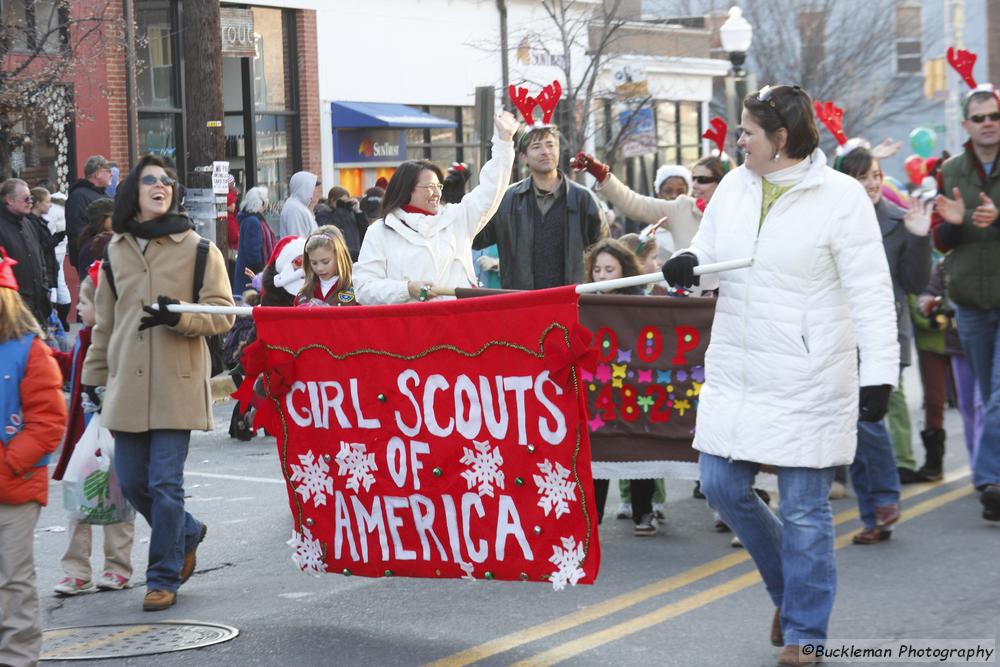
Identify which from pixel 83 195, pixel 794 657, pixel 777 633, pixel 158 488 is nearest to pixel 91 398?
pixel 158 488

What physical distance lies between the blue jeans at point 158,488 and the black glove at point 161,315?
55 cm

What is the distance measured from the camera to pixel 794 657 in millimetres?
5523

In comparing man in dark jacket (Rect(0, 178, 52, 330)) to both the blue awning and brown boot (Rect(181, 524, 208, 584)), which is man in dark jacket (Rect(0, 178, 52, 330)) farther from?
the blue awning

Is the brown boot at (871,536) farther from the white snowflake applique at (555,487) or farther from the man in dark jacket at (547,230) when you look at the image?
the white snowflake applique at (555,487)

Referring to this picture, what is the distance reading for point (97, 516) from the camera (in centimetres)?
712

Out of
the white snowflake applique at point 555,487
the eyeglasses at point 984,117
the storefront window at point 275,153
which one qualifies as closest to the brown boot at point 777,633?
the white snowflake applique at point 555,487

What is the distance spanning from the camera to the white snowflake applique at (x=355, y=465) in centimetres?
607

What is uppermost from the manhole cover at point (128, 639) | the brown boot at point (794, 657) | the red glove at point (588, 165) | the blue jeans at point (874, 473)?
the red glove at point (588, 165)

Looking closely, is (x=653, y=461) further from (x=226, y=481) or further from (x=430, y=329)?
(x=226, y=481)

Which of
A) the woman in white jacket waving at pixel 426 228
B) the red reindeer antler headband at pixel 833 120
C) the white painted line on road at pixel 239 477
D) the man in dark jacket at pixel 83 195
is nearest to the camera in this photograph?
the woman in white jacket waving at pixel 426 228

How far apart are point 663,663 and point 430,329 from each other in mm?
1471

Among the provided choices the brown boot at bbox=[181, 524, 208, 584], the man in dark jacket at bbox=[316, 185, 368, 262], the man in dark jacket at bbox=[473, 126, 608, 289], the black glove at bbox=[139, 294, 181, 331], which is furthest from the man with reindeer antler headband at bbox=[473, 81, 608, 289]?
the man in dark jacket at bbox=[316, 185, 368, 262]

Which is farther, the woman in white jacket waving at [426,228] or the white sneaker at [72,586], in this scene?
the woman in white jacket waving at [426,228]

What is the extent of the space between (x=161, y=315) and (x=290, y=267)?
4524 millimetres
